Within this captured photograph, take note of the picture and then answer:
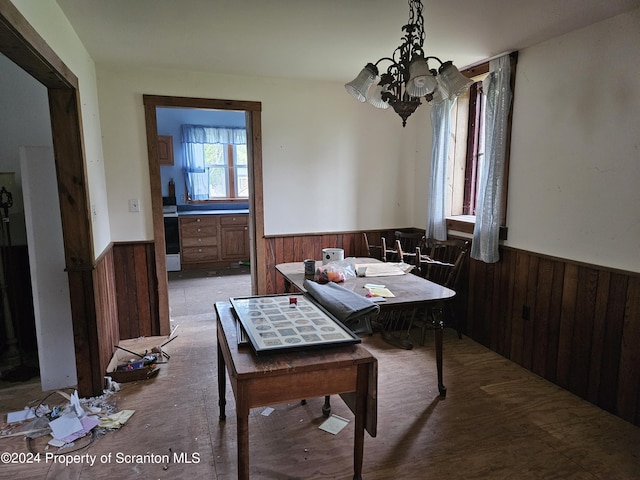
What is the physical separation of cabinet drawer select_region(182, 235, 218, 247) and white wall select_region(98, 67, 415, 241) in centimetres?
254

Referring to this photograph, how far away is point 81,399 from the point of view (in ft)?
8.29

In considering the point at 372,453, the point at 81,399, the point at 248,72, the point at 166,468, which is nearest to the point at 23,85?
the point at 248,72

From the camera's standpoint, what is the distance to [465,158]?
12.4ft

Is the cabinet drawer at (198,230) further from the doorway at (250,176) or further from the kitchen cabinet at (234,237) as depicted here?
the doorway at (250,176)

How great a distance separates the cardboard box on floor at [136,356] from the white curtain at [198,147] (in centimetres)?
353

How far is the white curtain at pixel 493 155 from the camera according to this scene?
9.80ft

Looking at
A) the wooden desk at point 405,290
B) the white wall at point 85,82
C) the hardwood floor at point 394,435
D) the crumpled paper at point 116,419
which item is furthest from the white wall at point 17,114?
the wooden desk at point 405,290

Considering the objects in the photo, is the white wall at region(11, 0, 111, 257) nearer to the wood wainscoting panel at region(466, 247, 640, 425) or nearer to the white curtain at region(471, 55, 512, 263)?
the white curtain at region(471, 55, 512, 263)

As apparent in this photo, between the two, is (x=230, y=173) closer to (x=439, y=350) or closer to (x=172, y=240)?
(x=172, y=240)

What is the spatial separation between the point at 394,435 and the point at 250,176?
8.54 ft

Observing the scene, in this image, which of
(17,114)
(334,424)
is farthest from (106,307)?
(334,424)

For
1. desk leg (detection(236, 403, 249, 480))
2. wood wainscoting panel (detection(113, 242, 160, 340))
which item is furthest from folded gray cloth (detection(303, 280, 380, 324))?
wood wainscoting panel (detection(113, 242, 160, 340))

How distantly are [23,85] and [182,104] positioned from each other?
113 cm

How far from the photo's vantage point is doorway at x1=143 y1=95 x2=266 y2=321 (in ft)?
11.3
